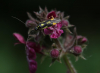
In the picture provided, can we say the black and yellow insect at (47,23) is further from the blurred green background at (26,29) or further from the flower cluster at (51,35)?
the blurred green background at (26,29)

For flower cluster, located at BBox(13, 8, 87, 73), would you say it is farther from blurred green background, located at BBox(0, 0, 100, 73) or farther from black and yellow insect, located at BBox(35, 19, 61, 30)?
blurred green background, located at BBox(0, 0, 100, 73)

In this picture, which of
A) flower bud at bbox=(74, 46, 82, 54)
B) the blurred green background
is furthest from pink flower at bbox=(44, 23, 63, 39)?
the blurred green background

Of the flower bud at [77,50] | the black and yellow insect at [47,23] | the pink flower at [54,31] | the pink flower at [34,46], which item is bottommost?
the flower bud at [77,50]

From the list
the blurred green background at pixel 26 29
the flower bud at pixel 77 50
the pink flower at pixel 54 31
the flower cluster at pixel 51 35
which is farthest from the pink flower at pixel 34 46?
the blurred green background at pixel 26 29

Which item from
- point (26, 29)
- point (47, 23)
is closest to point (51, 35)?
point (47, 23)
